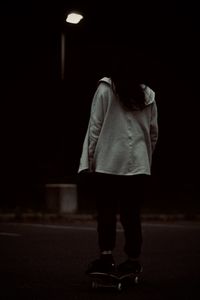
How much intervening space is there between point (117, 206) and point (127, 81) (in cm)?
97

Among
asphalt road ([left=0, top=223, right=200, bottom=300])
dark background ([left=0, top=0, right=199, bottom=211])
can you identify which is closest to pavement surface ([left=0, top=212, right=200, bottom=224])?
asphalt road ([left=0, top=223, right=200, bottom=300])

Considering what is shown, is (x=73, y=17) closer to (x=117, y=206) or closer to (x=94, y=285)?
(x=117, y=206)

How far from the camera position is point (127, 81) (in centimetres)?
502

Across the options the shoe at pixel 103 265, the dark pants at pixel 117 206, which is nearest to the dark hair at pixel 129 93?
the dark pants at pixel 117 206

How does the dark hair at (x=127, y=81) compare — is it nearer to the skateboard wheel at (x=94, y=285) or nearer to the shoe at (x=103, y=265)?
the shoe at (x=103, y=265)

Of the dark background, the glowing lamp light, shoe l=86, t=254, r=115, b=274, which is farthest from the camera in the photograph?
the dark background

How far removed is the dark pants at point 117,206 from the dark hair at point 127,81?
23.2 inches

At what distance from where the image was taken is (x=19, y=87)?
30750mm

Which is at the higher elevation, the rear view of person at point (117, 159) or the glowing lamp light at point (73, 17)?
the glowing lamp light at point (73, 17)

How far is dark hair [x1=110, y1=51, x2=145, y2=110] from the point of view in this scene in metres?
5.02

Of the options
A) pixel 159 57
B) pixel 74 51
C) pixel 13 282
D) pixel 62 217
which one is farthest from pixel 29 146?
pixel 13 282

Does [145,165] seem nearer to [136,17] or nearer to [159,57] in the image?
[136,17]

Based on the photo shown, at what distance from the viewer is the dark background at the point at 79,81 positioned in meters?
25.3

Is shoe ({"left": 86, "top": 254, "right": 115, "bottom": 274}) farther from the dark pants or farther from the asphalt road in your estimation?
the asphalt road
